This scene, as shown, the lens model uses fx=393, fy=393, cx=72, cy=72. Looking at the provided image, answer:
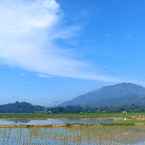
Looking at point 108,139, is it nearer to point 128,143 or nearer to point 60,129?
point 128,143

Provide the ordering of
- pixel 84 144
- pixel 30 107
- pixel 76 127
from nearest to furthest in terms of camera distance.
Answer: pixel 84 144
pixel 76 127
pixel 30 107

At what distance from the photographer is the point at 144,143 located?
29.7 m

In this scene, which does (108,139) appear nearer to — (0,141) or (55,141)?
(55,141)

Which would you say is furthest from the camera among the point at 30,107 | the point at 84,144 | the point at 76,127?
the point at 30,107

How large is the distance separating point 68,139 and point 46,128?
26.7 ft

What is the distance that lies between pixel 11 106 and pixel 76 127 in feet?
508

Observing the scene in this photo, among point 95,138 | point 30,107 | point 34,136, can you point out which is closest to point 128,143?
point 95,138

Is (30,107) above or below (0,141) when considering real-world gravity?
above

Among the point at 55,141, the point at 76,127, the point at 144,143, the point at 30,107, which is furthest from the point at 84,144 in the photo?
the point at 30,107

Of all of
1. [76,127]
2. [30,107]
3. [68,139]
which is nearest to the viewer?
[68,139]

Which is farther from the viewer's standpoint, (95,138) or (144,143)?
(95,138)

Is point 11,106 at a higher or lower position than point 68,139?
higher

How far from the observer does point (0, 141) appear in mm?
28609

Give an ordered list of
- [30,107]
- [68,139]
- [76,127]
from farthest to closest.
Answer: [30,107], [76,127], [68,139]
